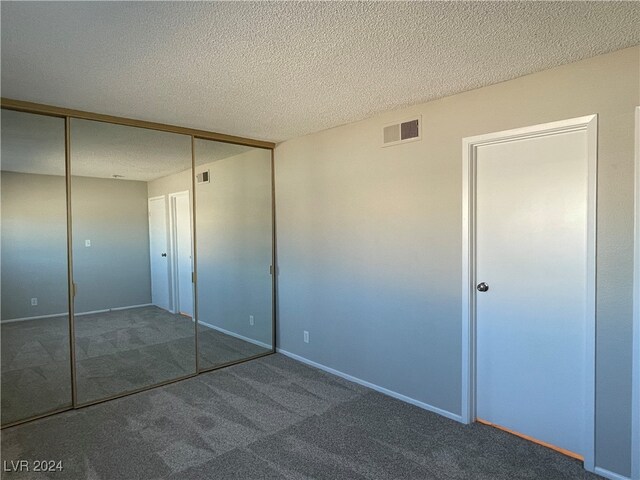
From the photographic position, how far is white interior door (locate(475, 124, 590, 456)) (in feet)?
7.77

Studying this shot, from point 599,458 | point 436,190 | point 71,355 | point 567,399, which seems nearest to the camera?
point 599,458

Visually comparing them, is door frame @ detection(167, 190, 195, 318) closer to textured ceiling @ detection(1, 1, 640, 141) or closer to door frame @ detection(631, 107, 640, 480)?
textured ceiling @ detection(1, 1, 640, 141)

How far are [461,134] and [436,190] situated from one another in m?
0.44

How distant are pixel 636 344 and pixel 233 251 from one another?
352 cm

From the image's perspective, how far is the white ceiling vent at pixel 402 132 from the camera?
9.98 feet

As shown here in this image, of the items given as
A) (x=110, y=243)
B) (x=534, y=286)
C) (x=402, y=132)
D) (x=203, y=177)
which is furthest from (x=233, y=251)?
(x=534, y=286)

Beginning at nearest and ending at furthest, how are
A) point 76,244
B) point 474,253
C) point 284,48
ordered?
1. point 284,48
2. point 474,253
3. point 76,244

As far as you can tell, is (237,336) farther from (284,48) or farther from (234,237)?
(284,48)

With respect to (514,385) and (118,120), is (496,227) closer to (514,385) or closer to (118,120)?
(514,385)

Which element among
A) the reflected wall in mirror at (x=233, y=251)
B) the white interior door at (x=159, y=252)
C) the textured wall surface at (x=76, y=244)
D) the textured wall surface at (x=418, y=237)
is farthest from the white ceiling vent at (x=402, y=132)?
the textured wall surface at (x=76, y=244)

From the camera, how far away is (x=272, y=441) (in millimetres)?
2627

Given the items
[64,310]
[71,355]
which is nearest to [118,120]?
[64,310]

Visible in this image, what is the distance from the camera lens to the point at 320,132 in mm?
3900

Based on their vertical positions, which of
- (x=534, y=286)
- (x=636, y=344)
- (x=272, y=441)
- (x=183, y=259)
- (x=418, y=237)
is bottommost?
(x=272, y=441)
